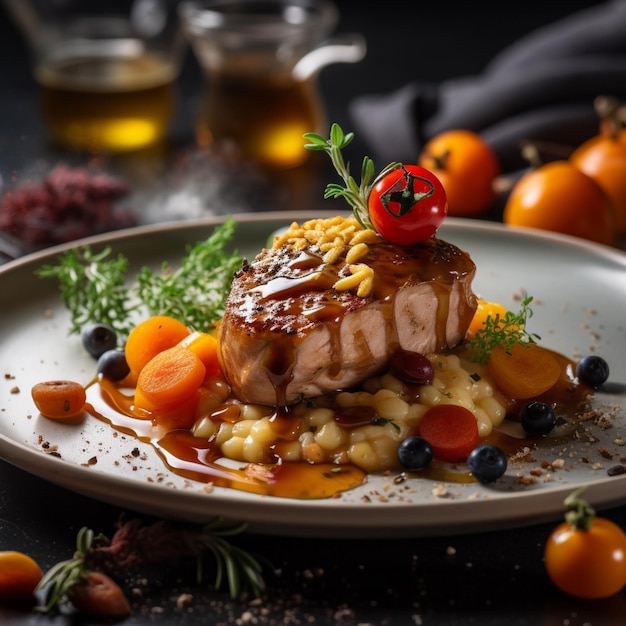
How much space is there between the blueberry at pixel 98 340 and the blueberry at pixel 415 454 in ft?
5.12

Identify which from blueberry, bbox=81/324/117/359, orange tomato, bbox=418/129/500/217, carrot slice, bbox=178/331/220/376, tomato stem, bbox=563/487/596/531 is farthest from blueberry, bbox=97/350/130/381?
orange tomato, bbox=418/129/500/217

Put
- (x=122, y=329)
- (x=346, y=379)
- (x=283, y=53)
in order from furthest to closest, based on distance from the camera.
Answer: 1. (x=283, y=53)
2. (x=122, y=329)
3. (x=346, y=379)

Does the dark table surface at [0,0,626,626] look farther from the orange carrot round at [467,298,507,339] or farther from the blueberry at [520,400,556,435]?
the orange carrot round at [467,298,507,339]

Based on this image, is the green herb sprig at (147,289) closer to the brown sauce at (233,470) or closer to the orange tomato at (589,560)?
the brown sauce at (233,470)

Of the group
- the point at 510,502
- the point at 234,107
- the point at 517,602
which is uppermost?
the point at 234,107

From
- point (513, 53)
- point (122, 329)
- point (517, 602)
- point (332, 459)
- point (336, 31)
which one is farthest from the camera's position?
point (336, 31)

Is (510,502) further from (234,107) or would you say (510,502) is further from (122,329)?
(234,107)

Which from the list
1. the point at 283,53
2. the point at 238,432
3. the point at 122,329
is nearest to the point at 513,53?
the point at 283,53

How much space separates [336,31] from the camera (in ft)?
32.9

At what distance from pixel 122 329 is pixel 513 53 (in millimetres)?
4604

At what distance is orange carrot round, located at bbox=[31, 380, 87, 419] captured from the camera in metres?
4.02

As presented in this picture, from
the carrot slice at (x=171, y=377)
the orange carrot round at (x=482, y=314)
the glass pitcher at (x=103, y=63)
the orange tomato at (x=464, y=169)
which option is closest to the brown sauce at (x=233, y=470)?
the carrot slice at (x=171, y=377)

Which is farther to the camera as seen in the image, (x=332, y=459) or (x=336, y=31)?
(x=336, y=31)

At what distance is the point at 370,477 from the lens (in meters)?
3.62
